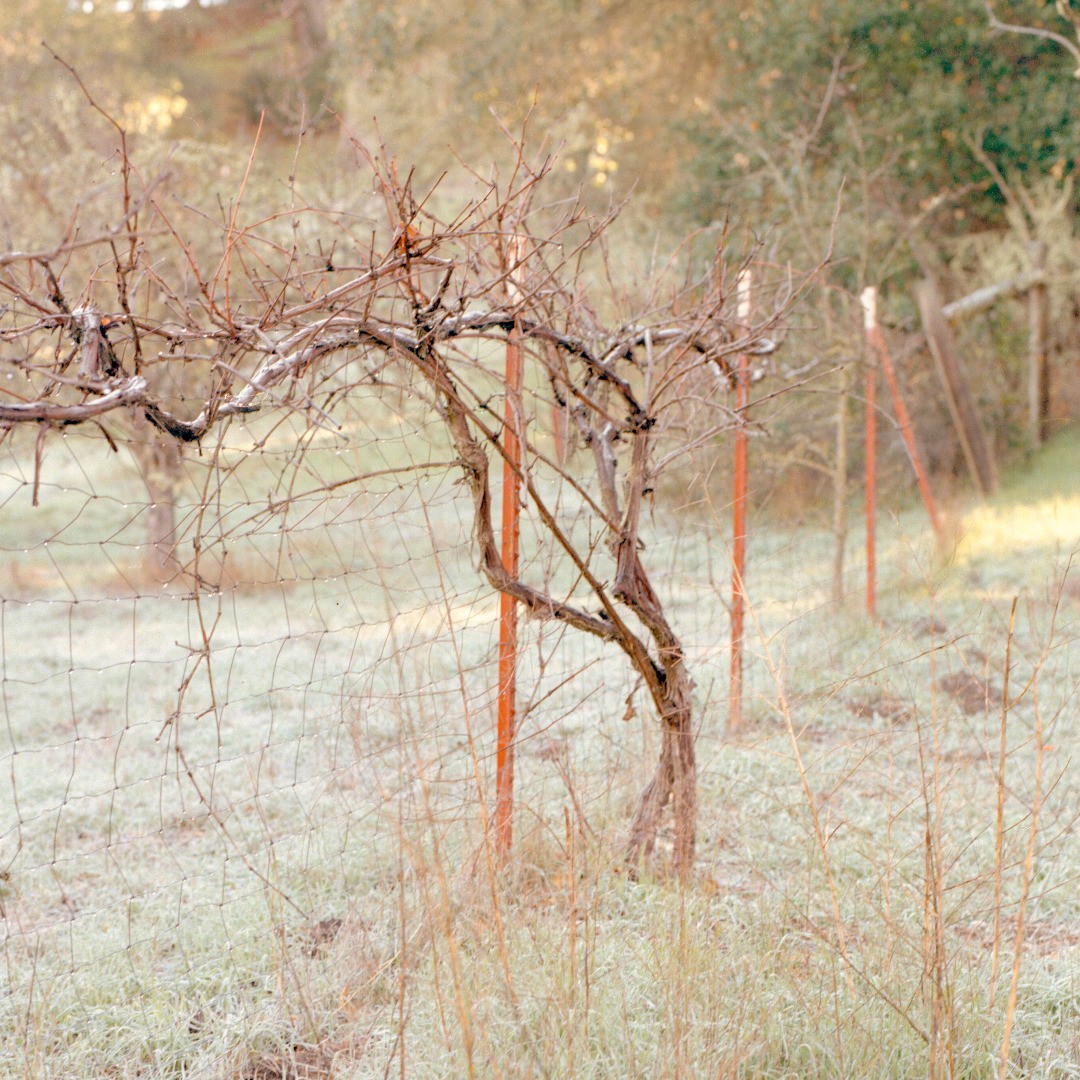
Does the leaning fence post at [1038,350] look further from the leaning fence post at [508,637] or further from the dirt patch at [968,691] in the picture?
the leaning fence post at [508,637]

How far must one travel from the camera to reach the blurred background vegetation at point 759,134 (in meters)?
10.9

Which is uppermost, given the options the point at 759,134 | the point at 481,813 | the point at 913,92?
the point at 913,92

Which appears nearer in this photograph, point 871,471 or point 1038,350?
point 871,471

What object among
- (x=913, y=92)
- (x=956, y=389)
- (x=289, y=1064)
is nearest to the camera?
(x=289, y=1064)

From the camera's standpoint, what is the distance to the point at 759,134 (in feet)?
46.8

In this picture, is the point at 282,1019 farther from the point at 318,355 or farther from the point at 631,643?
the point at 318,355

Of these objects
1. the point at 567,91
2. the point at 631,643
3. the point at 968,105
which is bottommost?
the point at 631,643

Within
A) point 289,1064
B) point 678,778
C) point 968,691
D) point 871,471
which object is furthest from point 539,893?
point 871,471

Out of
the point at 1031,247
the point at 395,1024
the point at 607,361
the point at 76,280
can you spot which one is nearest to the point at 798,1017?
the point at 395,1024

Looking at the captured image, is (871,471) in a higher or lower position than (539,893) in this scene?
higher

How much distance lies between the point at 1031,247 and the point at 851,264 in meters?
2.10

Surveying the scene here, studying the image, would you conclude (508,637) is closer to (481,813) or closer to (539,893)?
(539,893)

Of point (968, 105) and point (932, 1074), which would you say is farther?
point (968, 105)

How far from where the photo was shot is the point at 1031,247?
501 inches
